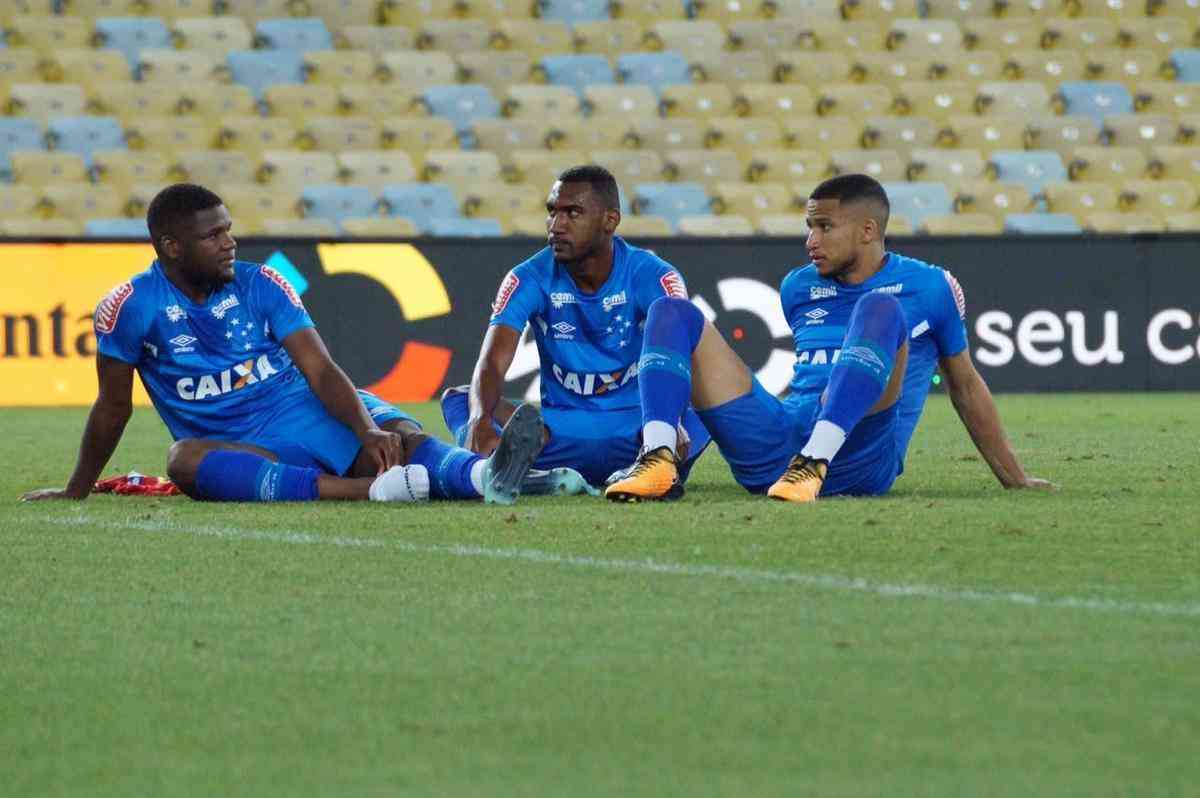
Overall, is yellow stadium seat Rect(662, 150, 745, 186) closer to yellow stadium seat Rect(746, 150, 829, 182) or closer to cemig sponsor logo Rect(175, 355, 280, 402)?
yellow stadium seat Rect(746, 150, 829, 182)

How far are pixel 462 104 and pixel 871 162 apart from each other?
3.77 meters

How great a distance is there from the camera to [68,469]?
983cm

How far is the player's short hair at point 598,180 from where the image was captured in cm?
752

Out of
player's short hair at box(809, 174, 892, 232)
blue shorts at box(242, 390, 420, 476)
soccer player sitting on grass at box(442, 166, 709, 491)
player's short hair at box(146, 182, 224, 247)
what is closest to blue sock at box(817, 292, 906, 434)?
player's short hair at box(809, 174, 892, 232)

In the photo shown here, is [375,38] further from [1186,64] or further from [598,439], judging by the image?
[598,439]

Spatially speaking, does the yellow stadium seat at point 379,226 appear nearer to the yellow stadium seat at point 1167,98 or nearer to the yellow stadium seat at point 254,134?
the yellow stadium seat at point 254,134

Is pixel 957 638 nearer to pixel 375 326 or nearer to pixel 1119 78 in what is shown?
pixel 375 326

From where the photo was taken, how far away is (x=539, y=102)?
19141mm

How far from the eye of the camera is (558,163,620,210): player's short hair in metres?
7.52

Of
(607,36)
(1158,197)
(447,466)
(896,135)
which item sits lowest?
(1158,197)

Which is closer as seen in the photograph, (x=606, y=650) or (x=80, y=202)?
(x=606, y=650)

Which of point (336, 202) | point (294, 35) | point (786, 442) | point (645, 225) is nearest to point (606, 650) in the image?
point (786, 442)

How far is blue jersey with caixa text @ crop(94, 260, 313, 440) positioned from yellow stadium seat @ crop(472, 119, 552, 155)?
11.3m

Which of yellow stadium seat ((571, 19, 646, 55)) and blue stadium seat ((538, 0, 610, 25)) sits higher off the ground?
blue stadium seat ((538, 0, 610, 25))
